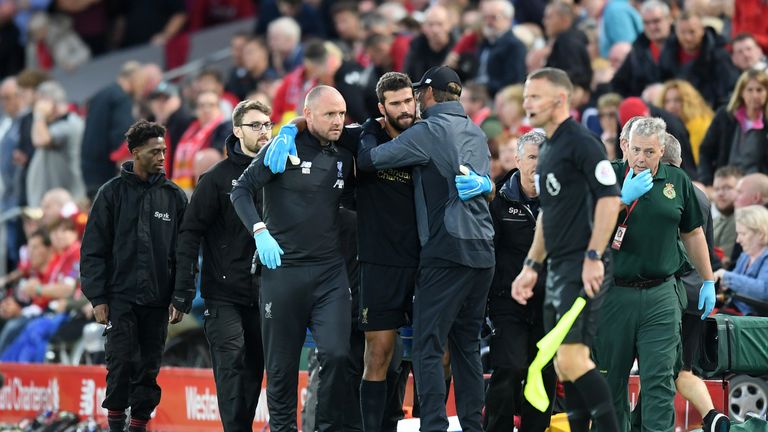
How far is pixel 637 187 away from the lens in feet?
29.5

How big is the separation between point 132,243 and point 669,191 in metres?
3.78

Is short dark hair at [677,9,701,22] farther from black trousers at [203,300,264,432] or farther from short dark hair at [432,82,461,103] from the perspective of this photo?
black trousers at [203,300,264,432]

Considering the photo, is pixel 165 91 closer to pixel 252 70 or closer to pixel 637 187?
pixel 252 70

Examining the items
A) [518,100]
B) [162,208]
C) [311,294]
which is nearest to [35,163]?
[518,100]

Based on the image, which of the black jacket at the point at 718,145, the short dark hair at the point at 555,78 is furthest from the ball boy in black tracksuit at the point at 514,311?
the black jacket at the point at 718,145

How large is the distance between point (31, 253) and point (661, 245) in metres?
9.04

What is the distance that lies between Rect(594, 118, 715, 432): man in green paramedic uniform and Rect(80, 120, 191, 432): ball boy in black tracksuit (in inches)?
125

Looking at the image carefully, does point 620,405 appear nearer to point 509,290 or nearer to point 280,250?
point 509,290

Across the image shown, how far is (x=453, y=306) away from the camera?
895 cm

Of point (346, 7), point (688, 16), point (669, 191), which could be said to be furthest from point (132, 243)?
point (346, 7)

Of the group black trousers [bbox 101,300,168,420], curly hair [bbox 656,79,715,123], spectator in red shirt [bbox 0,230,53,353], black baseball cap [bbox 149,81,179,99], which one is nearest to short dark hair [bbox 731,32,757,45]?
curly hair [bbox 656,79,715,123]

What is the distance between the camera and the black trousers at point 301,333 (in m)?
9.15

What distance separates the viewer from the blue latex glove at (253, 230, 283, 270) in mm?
8992

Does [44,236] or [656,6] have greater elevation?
[656,6]
